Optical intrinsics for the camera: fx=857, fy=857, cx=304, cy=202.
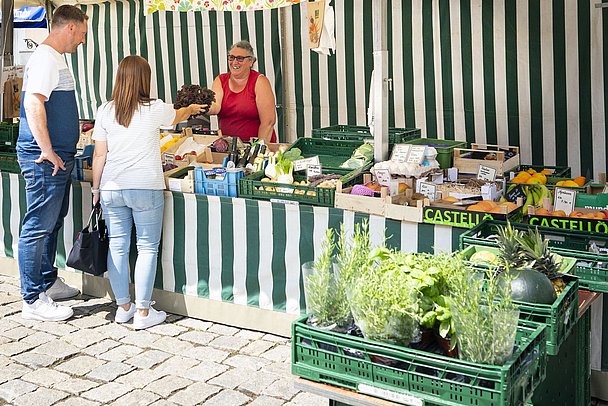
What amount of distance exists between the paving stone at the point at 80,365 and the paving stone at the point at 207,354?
1.79 feet

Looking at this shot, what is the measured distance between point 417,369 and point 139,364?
112 inches

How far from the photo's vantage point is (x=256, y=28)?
31.0 feet

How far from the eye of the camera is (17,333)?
5.76 meters

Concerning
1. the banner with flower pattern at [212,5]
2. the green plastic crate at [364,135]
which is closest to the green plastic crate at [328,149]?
the green plastic crate at [364,135]

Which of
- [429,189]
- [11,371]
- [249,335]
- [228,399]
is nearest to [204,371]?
[228,399]

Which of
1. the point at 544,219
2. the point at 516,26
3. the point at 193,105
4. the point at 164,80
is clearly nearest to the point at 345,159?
the point at 193,105

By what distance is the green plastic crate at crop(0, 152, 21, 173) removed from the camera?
6.87m

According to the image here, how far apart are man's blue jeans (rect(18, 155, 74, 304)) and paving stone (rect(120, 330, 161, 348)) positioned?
852mm

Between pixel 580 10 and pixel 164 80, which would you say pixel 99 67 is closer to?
pixel 164 80

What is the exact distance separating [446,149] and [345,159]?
742 mm

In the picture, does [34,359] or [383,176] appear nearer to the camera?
[34,359]

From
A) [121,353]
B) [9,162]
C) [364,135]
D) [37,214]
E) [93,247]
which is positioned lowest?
[121,353]

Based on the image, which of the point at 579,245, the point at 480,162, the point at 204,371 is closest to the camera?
the point at 579,245

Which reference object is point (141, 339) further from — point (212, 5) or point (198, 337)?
point (212, 5)
